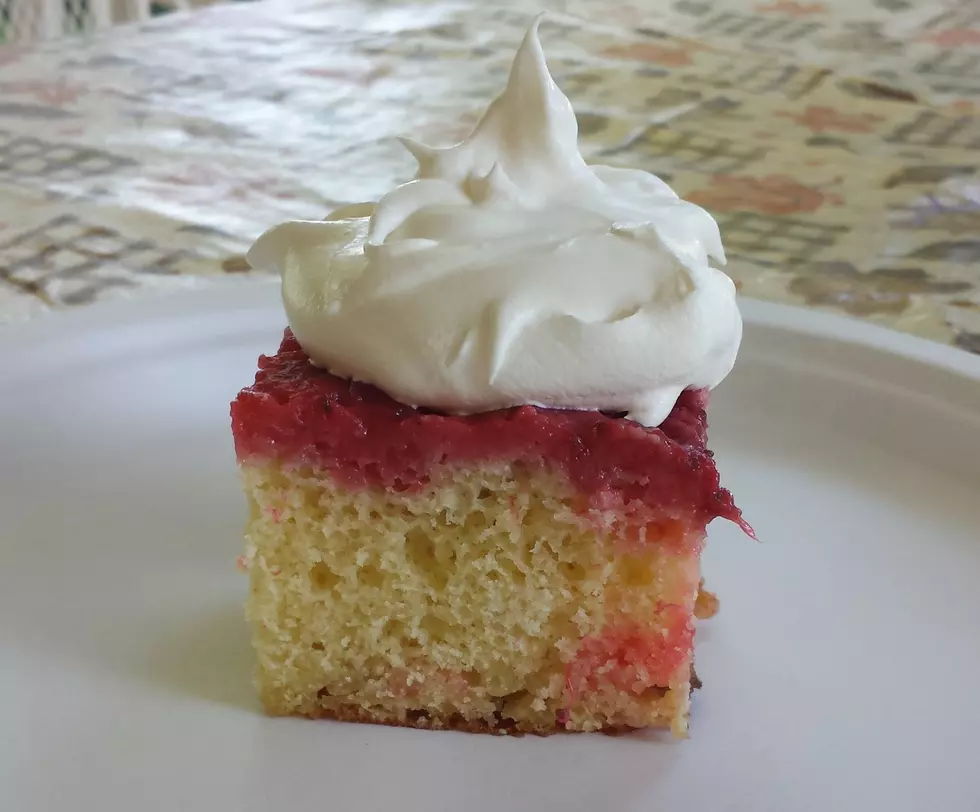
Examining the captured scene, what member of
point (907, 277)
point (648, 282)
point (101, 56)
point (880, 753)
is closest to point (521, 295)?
point (648, 282)

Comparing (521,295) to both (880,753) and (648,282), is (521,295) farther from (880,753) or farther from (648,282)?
(880,753)

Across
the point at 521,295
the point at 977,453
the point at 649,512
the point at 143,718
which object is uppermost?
the point at 521,295

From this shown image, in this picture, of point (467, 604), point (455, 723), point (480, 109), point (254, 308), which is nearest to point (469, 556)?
point (467, 604)

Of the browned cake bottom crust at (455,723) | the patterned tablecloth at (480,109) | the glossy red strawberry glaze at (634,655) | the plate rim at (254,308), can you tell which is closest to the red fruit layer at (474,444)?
the glossy red strawberry glaze at (634,655)

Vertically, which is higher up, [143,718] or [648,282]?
[648,282]

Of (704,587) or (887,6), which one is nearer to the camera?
(704,587)

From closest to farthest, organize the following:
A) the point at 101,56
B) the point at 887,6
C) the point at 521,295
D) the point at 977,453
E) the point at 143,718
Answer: the point at 521,295 → the point at 143,718 → the point at 977,453 → the point at 101,56 → the point at 887,6

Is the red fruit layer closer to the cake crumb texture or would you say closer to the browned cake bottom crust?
the cake crumb texture

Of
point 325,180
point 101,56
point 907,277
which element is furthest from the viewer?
point 101,56
